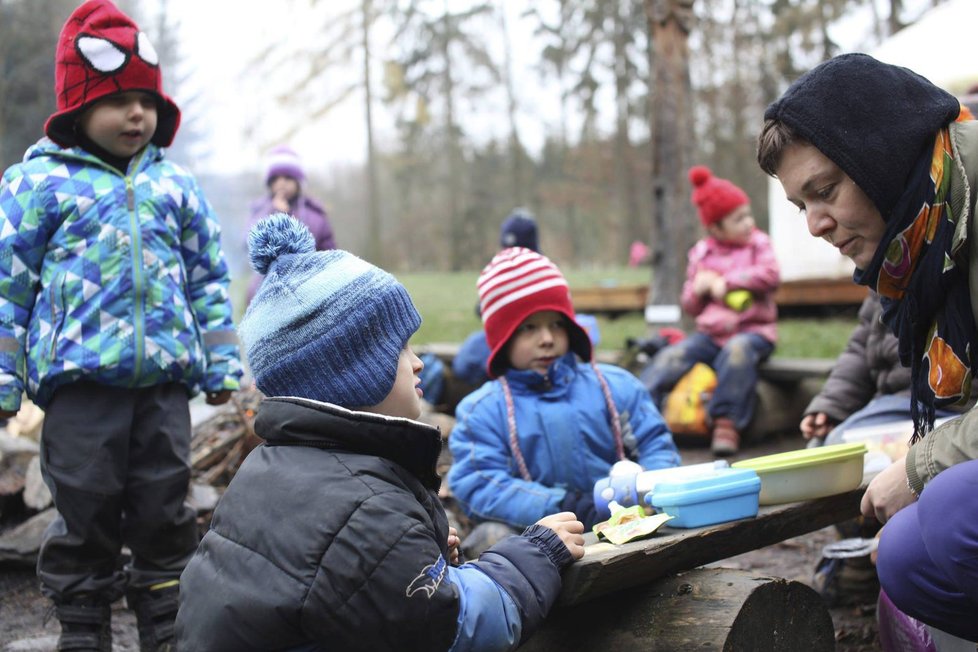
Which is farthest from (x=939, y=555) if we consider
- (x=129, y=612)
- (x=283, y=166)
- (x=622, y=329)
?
(x=622, y=329)

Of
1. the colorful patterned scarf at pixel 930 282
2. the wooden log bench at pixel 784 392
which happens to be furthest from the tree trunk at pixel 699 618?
the wooden log bench at pixel 784 392

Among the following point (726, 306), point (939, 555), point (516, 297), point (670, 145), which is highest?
point (670, 145)

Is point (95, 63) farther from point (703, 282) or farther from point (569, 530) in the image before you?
point (703, 282)

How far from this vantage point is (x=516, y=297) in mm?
3420

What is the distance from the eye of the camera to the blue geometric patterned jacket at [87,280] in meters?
2.99

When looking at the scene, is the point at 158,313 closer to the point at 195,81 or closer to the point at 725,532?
the point at 725,532

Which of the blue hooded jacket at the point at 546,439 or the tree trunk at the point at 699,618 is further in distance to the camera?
the blue hooded jacket at the point at 546,439

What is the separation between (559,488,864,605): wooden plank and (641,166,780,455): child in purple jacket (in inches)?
137

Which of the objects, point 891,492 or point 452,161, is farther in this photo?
point 452,161

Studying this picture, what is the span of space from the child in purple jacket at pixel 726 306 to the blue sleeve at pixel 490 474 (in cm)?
304

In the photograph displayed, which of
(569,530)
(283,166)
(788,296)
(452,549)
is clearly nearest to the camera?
(569,530)

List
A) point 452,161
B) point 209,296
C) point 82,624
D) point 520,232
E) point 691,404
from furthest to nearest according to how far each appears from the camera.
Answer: point 452,161
point 520,232
point 691,404
point 209,296
point 82,624

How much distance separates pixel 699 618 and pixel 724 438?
151 inches

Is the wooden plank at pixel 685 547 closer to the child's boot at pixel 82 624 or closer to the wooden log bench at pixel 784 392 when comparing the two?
the child's boot at pixel 82 624
